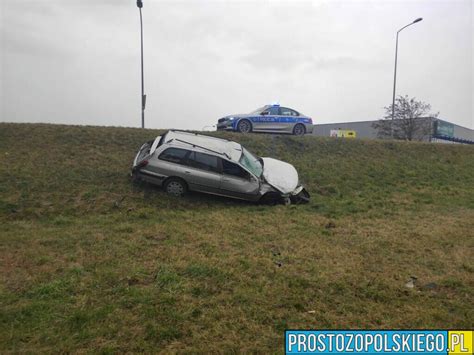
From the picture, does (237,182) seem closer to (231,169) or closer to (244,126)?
(231,169)

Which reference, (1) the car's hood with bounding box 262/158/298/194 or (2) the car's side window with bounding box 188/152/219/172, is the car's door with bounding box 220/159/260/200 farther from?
(1) the car's hood with bounding box 262/158/298/194

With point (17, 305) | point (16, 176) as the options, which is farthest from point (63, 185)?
point (17, 305)

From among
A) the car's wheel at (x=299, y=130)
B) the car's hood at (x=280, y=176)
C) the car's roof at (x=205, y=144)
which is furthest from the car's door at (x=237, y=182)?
the car's wheel at (x=299, y=130)

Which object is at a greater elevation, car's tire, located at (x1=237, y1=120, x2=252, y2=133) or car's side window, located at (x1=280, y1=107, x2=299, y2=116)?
car's side window, located at (x1=280, y1=107, x2=299, y2=116)

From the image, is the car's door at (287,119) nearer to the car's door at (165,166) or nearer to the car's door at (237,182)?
the car's door at (237,182)

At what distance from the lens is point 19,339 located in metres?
2.94

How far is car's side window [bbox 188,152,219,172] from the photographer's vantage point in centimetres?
838

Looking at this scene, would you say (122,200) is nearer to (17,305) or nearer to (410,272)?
(17,305)

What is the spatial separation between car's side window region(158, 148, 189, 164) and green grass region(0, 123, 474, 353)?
2.93 ft

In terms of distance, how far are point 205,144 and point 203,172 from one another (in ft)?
2.84

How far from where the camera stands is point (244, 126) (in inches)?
548

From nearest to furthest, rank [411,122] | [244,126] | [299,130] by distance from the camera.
→ [244,126] → [299,130] → [411,122]

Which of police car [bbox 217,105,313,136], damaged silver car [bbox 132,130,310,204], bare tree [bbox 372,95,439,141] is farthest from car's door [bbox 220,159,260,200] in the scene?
bare tree [bbox 372,95,439,141]

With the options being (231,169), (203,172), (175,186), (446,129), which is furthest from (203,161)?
(446,129)
